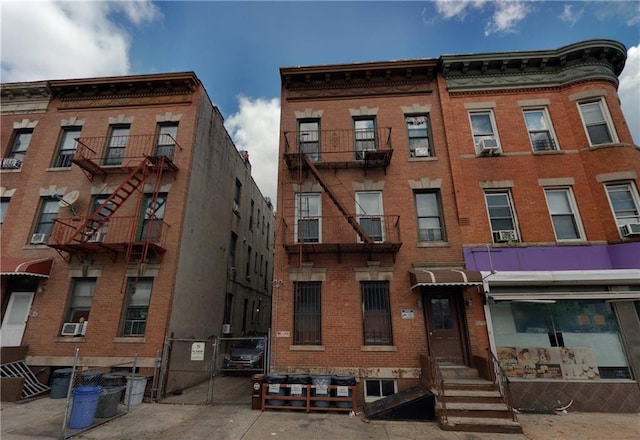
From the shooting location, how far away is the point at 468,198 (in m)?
11.9

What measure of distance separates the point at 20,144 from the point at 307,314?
16182mm

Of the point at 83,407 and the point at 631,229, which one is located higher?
the point at 631,229

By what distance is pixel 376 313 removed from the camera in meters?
11.0

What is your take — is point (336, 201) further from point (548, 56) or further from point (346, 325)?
point (548, 56)

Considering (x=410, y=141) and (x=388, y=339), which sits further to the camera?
(x=410, y=141)

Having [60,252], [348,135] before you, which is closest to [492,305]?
[348,135]

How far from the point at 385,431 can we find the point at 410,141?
10.5m

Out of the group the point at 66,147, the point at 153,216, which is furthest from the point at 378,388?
the point at 66,147

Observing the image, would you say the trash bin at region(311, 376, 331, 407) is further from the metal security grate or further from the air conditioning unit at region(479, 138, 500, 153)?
the air conditioning unit at region(479, 138, 500, 153)

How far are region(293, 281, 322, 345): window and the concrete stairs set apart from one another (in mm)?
4249

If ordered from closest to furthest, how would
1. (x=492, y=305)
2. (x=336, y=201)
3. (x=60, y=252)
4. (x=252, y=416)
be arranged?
(x=252, y=416) → (x=492, y=305) → (x=336, y=201) → (x=60, y=252)

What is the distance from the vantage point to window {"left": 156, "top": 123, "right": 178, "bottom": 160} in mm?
13693

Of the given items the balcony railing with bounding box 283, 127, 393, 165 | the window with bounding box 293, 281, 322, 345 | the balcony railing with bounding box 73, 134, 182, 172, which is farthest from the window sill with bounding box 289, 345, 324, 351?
the balcony railing with bounding box 73, 134, 182, 172

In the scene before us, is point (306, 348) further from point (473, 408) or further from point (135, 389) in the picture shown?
point (135, 389)
